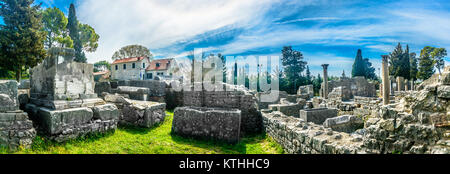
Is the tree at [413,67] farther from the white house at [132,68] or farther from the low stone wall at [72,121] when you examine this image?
the white house at [132,68]

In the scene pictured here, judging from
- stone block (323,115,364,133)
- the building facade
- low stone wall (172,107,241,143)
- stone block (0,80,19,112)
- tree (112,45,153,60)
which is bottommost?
stone block (323,115,364,133)

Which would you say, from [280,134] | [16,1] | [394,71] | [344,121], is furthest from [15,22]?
[394,71]

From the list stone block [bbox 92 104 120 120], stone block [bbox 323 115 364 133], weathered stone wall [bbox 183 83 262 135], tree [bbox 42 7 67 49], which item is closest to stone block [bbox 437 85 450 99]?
stone block [bbox 323 115 364 133]

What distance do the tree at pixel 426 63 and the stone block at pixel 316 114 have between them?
38.5m

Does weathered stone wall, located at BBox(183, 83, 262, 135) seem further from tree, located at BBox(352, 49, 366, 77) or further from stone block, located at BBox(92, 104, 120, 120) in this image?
tree, located at BBox(352, 49, 366, 77)

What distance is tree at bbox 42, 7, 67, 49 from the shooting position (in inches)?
974

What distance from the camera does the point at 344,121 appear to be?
A: 8.12 meters

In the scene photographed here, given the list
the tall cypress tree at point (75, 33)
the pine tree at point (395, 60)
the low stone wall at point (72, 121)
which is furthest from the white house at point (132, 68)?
the pine tree at point (395, 60)

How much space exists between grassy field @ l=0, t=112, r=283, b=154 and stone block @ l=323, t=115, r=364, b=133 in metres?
3.02

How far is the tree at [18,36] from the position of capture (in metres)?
17.7

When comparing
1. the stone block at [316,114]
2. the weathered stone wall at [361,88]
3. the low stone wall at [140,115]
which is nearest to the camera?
the low stone wall at [140,115]

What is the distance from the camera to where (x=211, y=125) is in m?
5.52

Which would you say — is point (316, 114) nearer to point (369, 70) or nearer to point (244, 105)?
point (244, 105)
